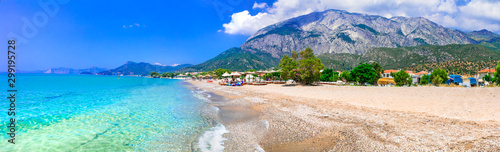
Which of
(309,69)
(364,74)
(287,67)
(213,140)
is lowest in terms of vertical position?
(213,140)

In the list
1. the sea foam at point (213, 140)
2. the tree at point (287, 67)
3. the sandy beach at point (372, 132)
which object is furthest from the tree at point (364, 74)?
the sea foam at point (213, 140)

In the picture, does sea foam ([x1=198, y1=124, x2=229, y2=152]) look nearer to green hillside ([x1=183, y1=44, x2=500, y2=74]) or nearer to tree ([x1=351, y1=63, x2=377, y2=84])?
tree ([x1=351, y1=63, x2=377, y2=84])

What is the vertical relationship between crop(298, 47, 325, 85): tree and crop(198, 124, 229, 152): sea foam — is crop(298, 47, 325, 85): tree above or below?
above

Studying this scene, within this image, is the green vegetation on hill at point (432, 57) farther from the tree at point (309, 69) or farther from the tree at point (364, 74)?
the tree at point (309, 69)

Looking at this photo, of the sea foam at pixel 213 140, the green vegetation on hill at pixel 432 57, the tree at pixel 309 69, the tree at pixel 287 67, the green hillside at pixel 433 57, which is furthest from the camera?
the green vegetation on hill at pixel 432 57

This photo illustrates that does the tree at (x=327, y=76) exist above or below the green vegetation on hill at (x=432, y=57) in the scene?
below

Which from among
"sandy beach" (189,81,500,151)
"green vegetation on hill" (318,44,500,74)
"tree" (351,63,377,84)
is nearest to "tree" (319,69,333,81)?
"tree" (351,63,377,84)

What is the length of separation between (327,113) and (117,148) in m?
9.67

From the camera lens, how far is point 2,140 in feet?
25.5

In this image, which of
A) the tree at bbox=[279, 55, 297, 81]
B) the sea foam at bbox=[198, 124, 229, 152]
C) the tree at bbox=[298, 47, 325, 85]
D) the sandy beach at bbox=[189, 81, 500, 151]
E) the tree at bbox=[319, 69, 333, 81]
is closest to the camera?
the sandy beach at bbox=[189, 81, 500, 151]

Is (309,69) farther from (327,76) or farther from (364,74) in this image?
(327,76)

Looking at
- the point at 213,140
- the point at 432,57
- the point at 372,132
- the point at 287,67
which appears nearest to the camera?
the point at 372,132

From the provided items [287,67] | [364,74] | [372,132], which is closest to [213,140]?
[372,132]

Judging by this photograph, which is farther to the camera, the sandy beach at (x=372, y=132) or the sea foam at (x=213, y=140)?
the sea foam at (x=213, y=140)
